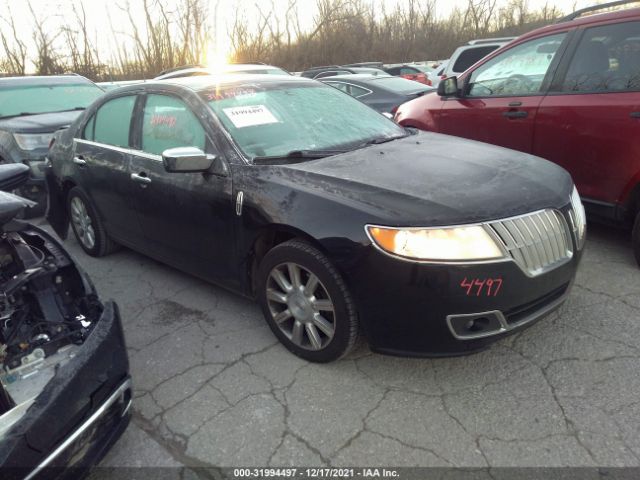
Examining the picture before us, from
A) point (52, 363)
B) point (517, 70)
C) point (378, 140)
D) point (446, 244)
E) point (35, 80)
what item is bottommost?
point (52, 363)

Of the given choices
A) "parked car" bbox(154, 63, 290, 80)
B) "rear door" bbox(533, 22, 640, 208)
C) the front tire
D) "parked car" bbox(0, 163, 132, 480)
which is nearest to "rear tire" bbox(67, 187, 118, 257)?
"parked car" bbox(0, 163, 132, 480)

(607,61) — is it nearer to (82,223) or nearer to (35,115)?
(82,223)

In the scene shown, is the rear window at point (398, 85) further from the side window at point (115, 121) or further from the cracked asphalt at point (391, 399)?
the cracked asphalt at point (391, 399)

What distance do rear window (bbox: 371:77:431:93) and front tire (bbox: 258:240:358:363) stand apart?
21.2 feet

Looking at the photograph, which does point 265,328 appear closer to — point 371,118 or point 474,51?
point 371,118

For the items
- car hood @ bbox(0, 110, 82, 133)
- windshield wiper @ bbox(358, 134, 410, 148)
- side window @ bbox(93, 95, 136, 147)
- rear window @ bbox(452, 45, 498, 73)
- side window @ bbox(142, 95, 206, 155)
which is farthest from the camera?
rear window @ bbox(452, 45, 498, 73)

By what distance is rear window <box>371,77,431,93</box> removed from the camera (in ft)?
28.0

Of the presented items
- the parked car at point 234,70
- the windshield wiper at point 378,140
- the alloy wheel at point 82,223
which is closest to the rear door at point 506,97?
the windshield wiper at point 378,140

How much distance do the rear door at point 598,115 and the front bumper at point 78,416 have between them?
11.4 ft

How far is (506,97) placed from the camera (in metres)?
4.39

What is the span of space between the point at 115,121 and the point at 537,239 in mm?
3226

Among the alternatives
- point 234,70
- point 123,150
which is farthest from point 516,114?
point 234,70

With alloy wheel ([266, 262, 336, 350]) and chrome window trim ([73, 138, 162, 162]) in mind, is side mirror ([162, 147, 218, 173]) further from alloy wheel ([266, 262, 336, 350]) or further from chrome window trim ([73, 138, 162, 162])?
alloy wheel ([266, 262, 336, 350])

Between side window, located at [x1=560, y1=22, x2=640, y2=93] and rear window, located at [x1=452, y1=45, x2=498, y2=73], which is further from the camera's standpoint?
rear window, located at [x1=452, y1=45, x2=498, y2=73]
